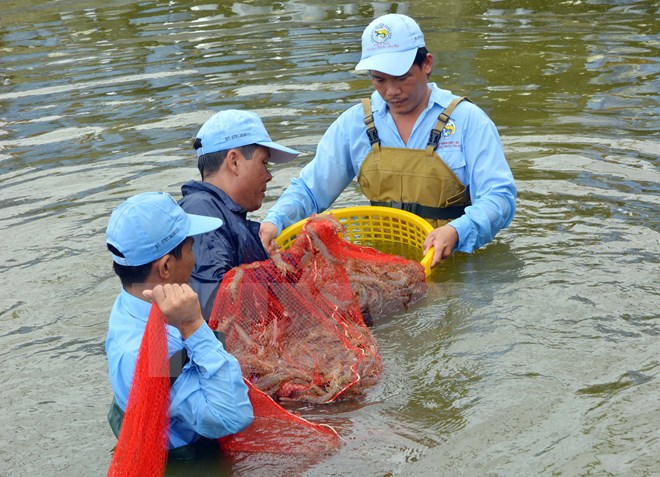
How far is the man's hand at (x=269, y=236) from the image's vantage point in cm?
594

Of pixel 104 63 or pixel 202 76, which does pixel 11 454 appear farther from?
pixel 104 63

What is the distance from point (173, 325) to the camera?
3.96 meters

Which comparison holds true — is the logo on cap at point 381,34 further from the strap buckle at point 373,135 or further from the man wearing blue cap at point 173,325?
the man wearing blue cap at point 173,325

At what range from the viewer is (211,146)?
213 inches

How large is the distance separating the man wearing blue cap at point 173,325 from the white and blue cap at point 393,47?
2.50 m

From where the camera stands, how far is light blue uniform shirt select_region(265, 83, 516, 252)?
6.24 meters

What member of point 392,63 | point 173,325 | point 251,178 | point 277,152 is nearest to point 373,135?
point 392,63

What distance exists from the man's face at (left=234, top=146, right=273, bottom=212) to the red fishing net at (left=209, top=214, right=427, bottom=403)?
348 millimetres

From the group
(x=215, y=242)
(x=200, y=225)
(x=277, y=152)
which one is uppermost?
(x=200, y=225)

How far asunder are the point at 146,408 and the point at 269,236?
2421 millimetres

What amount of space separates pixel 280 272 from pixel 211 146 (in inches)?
32.4

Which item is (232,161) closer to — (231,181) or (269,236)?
(231,181)

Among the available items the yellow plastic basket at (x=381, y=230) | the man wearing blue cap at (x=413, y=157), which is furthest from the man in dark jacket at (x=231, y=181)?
the yellow plastic basket at (x=381, y=230)

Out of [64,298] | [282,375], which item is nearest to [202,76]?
[64,298]
